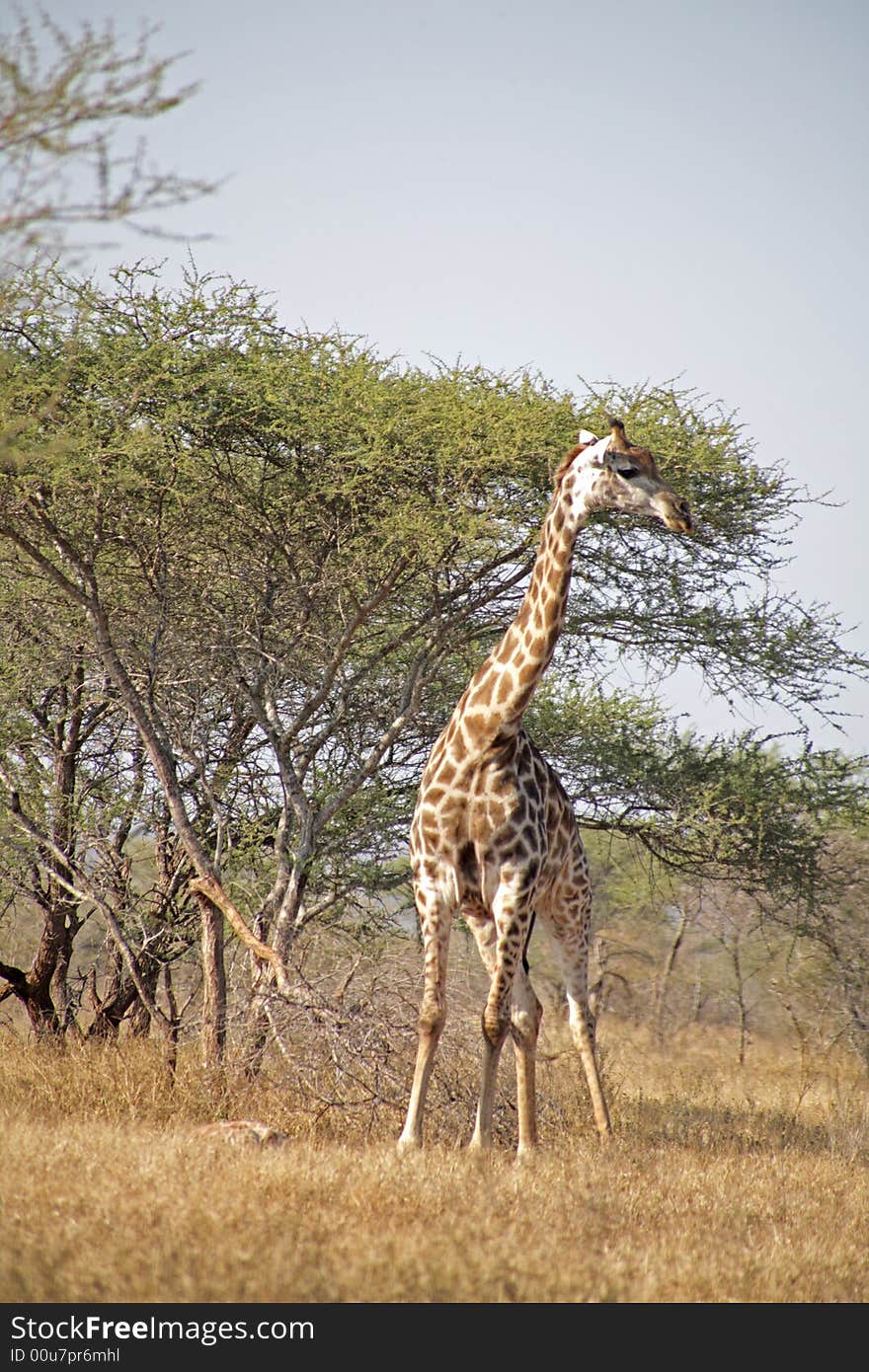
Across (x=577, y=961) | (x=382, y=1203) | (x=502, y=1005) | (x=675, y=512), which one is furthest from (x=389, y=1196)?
(x=577, y=961)

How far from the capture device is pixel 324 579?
9.94m

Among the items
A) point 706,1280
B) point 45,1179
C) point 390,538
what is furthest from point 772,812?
point 45,1179

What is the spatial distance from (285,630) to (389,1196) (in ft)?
18.2

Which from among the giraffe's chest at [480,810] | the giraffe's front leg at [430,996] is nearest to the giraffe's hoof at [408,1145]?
the giraffe's front leg at [430,996]

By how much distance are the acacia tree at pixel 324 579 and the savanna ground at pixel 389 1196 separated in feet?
2.99

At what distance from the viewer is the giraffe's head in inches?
269

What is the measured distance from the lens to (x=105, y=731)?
39.0ft

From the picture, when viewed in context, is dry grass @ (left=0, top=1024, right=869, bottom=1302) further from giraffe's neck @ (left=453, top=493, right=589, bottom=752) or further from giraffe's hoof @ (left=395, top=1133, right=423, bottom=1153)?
giraffe's neck @ (left=453, top=493, right=589, bottom=752)

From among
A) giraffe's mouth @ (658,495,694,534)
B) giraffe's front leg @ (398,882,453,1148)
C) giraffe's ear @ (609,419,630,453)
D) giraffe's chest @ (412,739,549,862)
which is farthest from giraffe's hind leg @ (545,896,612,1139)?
giraffe's ear @ (609,419,630,453)

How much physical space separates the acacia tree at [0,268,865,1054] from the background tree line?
1.3 inches

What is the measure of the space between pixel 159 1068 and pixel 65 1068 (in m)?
0.64

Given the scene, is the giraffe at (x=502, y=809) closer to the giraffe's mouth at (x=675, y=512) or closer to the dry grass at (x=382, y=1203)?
the giraffe's mouth at (x=675, y=512)

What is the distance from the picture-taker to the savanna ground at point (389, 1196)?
183 inches
